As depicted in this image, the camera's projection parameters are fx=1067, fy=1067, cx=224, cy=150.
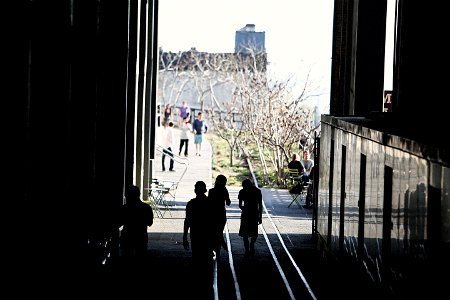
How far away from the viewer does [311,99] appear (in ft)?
149

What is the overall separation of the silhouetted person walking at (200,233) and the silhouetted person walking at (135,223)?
67cm

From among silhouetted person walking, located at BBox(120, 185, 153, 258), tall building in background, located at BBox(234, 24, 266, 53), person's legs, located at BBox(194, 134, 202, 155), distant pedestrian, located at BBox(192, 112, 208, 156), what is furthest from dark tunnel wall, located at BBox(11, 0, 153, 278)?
tall building in background, located at BBox(234, 24, 266, 53)

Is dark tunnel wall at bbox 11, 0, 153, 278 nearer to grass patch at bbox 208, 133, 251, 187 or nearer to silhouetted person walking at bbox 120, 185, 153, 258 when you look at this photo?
silhouetted person walking at bbox 120, 185, 153, 258

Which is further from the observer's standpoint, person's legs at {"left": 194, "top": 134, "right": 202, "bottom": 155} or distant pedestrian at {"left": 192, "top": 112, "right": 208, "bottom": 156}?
person's legs at {"left": 194, "top": 134, "right": 202, "bottom": 155}

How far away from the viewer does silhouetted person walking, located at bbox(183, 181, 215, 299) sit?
14742 mm

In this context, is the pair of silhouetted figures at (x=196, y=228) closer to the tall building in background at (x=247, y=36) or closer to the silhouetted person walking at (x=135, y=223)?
the silhouetted person walking at (x=135, y=223)

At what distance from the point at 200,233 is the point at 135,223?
1.00 m

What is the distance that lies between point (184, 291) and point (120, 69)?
663 centimetres

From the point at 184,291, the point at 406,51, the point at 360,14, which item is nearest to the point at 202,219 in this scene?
the point at 184,291

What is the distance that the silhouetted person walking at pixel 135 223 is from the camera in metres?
14.2

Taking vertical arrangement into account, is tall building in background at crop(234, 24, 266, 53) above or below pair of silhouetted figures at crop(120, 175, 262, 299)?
above

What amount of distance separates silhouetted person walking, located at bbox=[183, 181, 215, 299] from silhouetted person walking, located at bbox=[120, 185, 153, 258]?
670 millimetres

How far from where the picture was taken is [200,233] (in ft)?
48.7

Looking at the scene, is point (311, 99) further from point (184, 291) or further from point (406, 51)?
point (184, 291)
